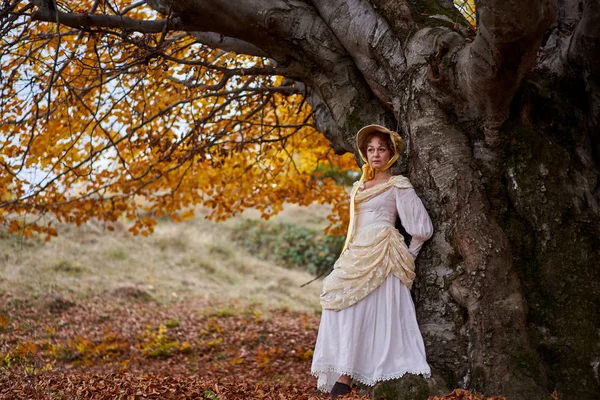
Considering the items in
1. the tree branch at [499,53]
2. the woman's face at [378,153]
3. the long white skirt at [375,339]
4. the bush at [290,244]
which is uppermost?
the bush at [290,244]

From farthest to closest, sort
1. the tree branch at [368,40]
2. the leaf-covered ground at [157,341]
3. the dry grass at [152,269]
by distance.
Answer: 1. the dry grass at [152,269]
2. the leaf-covered ground at [157,341]
3. the tree branch at [368,40]

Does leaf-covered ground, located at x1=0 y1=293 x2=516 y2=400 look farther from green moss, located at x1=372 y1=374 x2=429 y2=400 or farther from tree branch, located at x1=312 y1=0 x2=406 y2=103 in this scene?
tree branch, located at x1=312 y1=0 x2=406 y2=103

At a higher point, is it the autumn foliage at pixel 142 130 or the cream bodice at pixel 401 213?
the autumn foliage at pixel 142 130

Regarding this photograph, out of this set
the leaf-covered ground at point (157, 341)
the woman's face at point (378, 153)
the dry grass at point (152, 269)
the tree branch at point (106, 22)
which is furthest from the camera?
the dry grass at point (152, 269)

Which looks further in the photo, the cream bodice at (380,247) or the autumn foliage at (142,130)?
the autumn foliage at (142,130)

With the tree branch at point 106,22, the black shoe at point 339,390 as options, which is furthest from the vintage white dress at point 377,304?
the tree branch at point 106,22

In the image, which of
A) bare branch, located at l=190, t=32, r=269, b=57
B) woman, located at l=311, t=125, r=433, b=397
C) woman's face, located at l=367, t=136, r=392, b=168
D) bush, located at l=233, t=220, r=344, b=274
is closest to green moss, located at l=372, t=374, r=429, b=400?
woman, located at l=311, t=125, r=433, b=397

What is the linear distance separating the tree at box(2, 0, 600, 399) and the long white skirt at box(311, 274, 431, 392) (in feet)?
0.45

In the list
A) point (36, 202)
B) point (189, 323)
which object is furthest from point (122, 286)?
point (36, 202)

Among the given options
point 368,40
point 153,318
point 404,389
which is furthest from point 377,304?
point 153,318

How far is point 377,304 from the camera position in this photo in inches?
183

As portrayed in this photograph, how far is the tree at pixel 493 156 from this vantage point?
4.21 metres

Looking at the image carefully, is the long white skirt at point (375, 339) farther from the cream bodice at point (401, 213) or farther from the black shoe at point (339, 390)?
the cream bodice at point (401, 213)

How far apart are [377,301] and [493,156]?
4.45 ft
